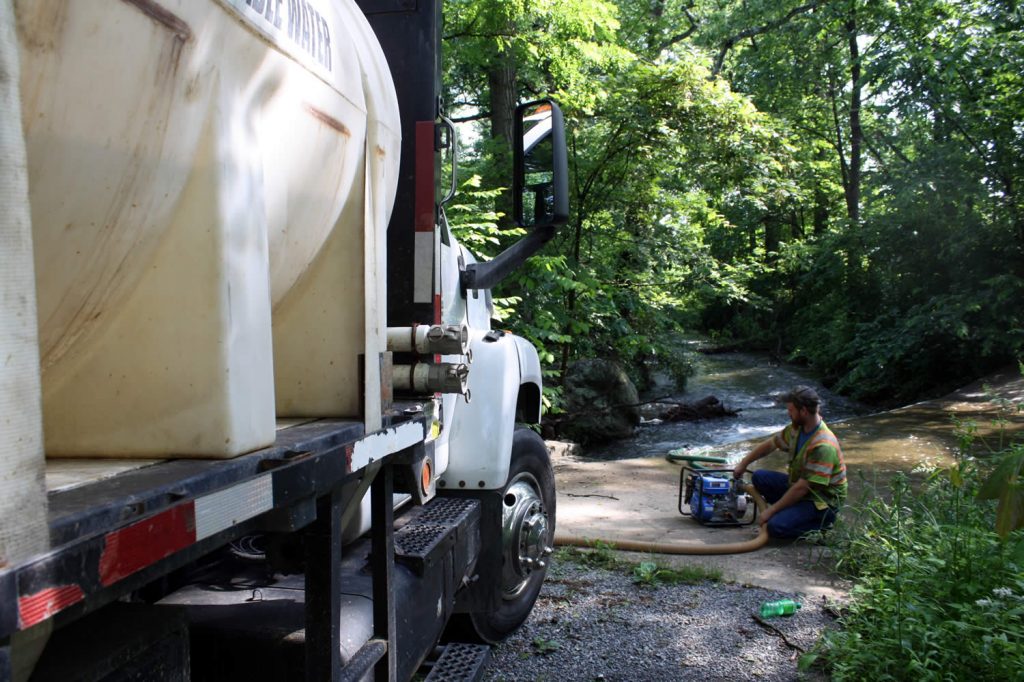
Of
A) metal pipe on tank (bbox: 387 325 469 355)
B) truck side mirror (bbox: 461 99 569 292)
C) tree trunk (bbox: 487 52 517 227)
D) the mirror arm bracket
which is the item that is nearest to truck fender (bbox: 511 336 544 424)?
the mirror arm bracket

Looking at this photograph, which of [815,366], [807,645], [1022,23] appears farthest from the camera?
[815,366]

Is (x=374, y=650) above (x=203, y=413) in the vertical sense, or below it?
below

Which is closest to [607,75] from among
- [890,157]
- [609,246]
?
[609,246]

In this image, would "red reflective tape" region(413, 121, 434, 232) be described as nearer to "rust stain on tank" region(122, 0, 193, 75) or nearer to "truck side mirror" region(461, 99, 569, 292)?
"truck side mirror" region(461, 99, 569, 292)

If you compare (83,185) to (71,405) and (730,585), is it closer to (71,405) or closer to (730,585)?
(71,405)

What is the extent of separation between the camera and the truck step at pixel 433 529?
113 inches

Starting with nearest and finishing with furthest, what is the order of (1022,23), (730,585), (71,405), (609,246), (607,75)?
1. (71,405)
2. (730,585)
3. (607,75)
4. (609,246)
5. (1022,23)

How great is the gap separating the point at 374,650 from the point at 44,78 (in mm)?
1675

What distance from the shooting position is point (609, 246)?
1305cm

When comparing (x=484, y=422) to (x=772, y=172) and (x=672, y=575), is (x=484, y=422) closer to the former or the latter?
(x=672, y=575)

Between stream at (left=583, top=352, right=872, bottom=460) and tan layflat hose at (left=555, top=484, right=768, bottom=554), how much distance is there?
452 centimetres

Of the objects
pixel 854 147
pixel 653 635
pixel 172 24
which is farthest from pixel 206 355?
pixel 854 147

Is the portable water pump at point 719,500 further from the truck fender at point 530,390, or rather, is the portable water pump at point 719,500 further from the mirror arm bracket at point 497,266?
the mirror arm bracket at point 497,266

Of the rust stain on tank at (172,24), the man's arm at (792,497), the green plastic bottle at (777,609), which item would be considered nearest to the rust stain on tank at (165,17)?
the rust stain on tank at (172,24)
